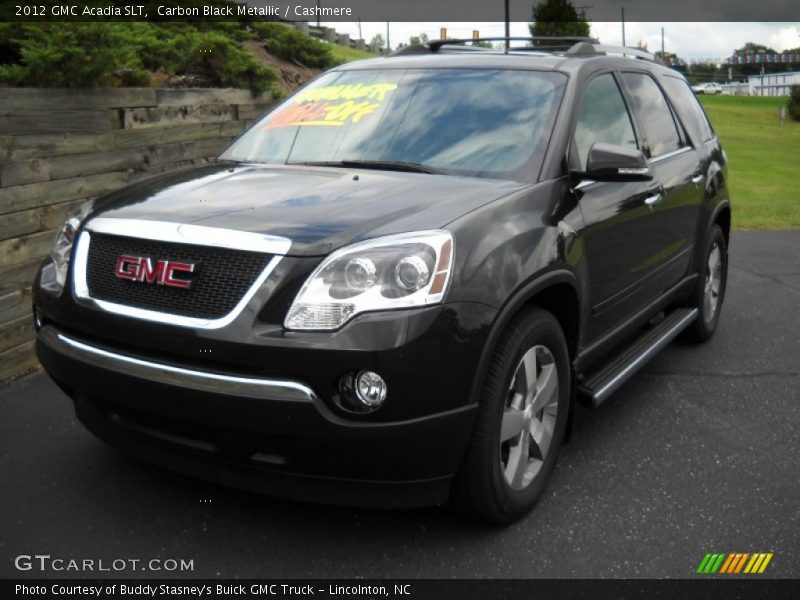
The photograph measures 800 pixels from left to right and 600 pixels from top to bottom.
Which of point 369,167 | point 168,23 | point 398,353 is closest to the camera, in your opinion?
point 398,353

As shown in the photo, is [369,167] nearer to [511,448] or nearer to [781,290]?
[511,448]

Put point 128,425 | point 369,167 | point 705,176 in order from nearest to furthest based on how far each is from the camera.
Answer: point 128,425
point 369,167
point 705,176

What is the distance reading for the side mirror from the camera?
12.5 ft

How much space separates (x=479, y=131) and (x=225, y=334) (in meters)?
1.68

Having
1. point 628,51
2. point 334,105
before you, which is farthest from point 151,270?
point 628,51

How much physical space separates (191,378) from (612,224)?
2.11m

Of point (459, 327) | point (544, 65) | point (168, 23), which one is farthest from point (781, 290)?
point (168, 23)

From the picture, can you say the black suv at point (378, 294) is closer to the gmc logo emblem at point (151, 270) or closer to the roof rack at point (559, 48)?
the gmc logo emblem at point (151, 270)

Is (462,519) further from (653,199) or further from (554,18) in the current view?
(554,18)

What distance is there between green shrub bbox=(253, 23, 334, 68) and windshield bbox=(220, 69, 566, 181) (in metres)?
7.88

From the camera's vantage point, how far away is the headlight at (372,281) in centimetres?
289

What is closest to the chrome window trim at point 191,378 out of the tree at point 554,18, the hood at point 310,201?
the hood at point 310,201

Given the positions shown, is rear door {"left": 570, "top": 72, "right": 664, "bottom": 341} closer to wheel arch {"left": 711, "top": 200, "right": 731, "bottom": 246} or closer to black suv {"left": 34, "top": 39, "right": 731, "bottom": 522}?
black suv {"left": 34, "top": 39, "right": 731, "bottom": 522}
